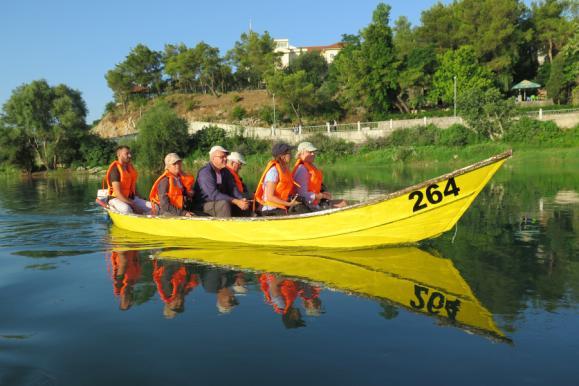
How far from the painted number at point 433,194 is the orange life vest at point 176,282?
10.8 ft

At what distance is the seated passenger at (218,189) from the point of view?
9422mm

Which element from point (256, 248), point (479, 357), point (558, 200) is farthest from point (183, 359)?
point (558, 200)

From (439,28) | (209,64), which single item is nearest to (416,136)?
(439,28)

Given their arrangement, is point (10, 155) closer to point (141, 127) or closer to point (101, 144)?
point (101, 144)

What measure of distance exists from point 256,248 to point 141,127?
118 ft

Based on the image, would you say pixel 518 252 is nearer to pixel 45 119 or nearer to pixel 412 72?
pixel 412 72

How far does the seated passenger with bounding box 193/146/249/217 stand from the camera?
9422mm

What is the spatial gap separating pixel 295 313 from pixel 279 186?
362 centimetres

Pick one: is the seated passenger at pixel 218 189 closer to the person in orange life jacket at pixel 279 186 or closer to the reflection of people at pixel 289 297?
the person in orange life jacket at pixel 279 186

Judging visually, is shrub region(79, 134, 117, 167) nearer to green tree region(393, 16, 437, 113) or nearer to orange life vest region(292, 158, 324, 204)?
green tree region(393, 16, 437, 113)

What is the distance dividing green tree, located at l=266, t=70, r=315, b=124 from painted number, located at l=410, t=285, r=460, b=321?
4645 centimetres

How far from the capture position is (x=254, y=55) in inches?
2721

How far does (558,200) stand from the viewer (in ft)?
44.1

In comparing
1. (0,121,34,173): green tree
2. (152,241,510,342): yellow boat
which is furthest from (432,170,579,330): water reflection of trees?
(0,121,34,173): green tree
